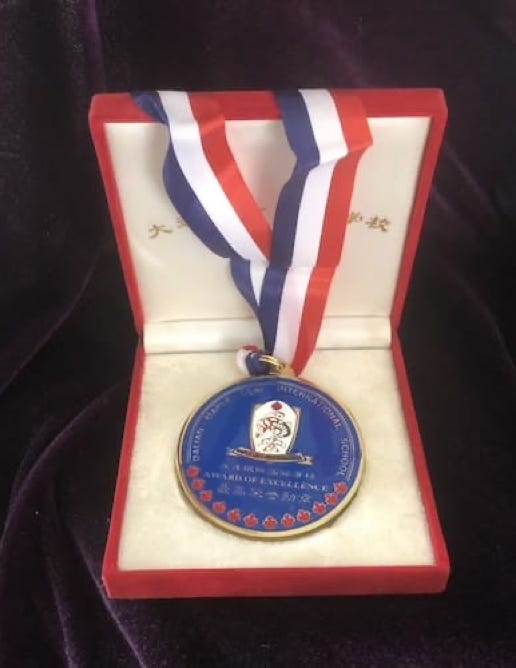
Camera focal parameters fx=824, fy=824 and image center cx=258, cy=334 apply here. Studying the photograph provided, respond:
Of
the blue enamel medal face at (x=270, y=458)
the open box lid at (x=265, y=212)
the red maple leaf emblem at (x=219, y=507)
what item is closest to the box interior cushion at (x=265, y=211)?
the open box lid at (x=265, y=212)

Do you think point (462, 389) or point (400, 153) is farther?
point (462, 389)

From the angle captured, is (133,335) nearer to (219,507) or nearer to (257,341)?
(257,341)

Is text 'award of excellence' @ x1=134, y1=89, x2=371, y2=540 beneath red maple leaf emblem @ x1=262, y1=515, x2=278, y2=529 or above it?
above

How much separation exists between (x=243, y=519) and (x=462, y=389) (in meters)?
0.34

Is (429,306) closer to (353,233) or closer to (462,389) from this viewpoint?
(462,389)

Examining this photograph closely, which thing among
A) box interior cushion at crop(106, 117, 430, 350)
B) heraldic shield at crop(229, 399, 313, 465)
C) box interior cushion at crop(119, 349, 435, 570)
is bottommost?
box interior cushion at crop(119, 349, 435, 570)

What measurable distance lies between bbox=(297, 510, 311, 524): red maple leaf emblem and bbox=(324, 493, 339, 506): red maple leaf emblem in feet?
0.07

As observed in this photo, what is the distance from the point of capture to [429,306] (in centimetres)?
107

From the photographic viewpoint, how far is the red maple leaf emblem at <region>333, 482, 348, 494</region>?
0.79 m

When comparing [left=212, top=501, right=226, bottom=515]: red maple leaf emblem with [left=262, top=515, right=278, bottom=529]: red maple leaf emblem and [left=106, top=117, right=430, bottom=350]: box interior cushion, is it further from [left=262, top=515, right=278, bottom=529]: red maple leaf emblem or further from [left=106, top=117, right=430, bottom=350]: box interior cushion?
[left=106, top=117, right=430, bottom=350]: box interior cushion

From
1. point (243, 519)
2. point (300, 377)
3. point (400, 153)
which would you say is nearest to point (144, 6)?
point (400, 153)

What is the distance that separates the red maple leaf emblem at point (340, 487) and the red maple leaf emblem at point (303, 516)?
0.04 meters

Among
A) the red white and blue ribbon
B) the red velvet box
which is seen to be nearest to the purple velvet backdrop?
the red velvet box

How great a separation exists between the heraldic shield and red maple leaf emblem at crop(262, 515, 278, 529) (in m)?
0.06
